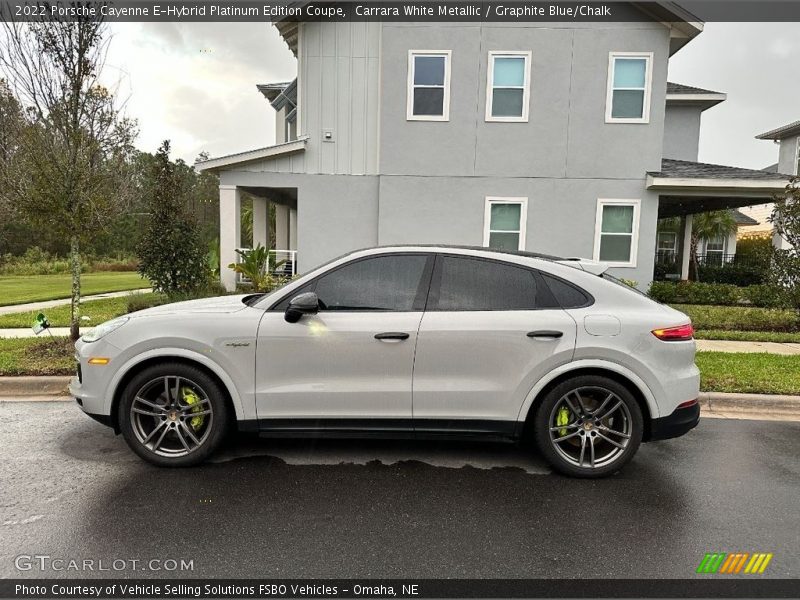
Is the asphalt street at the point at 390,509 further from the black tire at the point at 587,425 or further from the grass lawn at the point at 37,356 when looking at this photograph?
the grass lawn at the point at 37,356

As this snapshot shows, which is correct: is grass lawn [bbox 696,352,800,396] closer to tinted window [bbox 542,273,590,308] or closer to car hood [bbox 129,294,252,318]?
tinted window [bbox 542,273,590,308]

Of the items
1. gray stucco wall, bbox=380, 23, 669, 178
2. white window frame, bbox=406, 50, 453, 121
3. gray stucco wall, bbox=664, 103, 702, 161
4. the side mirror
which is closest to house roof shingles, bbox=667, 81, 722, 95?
gray stucco wall, bbox=664, 103, 702, 161

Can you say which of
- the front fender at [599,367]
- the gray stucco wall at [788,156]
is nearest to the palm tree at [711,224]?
the gray stucco wall at [788,156]

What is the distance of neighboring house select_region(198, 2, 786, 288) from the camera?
482 inches

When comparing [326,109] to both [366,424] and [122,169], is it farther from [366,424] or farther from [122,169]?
[366,424]

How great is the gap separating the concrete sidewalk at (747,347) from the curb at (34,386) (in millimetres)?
8952

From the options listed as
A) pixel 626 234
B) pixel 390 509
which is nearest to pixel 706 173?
pixel 626 234

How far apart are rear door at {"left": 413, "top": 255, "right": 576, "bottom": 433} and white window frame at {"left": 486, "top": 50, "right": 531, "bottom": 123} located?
385 inches

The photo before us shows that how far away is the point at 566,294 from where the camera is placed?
386cm

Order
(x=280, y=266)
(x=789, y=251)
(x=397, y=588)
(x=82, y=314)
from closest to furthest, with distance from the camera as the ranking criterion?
(x=397, y=588), (x=789, y=251), (x=82, y=314), (x=280, y=266)

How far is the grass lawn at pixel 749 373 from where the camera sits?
598cm

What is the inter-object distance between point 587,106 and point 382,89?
506 cm

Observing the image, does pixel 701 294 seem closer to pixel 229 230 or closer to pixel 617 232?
pixel 617 232

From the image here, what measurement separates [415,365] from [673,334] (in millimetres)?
1931
